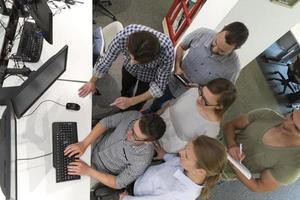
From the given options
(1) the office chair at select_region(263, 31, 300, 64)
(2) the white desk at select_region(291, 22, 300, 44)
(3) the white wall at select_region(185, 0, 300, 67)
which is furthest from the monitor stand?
(1) the office chair at select_region(263, 31, 300, 64)

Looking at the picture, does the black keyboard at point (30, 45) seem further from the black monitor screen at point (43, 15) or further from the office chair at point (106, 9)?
the office chair at point (106, 9)

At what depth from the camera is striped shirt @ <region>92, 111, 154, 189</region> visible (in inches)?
77.2

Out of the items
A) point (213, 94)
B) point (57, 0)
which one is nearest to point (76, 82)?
point (57, 0)

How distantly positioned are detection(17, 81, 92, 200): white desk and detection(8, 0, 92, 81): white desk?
0.23m

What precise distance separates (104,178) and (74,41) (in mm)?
1217

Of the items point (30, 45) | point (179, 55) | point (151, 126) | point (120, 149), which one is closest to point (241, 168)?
point (151, 126)

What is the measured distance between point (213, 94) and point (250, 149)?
48cm

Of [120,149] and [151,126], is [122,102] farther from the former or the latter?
[151,126]

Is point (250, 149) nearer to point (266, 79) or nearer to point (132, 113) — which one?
point (132, 113)

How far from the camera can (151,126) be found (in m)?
1.81

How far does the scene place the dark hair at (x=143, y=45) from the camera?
75.4 inches

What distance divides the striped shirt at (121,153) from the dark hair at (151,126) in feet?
0.47

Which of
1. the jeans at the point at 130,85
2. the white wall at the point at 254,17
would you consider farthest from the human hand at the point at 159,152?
the white wall at the point at 254,17

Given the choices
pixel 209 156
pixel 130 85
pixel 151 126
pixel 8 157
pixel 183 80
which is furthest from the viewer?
pixel 130 85
